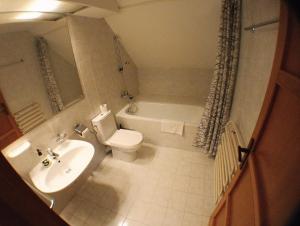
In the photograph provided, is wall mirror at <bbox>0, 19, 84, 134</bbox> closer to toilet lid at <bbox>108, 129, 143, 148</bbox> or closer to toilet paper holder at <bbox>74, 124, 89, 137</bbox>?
toilet paper holder at <bbox>74, 124, 89, 137</bbox>

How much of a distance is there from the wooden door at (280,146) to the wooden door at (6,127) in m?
1.76

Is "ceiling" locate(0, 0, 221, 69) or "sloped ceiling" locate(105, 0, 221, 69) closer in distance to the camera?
"ceiling" locate(0, 0, 221, 69)

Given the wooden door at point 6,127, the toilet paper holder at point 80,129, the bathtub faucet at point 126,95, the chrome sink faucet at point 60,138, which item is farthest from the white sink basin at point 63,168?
the bathtub faucet at point 126,95

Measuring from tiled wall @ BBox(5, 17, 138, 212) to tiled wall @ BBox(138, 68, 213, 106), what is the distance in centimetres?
75

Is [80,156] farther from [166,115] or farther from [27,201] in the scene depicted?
[166,115]

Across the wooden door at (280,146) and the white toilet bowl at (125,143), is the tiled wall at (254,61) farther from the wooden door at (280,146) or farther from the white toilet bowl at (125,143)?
the white toilet bowl at (125,143)

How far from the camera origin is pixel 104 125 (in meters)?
2.23

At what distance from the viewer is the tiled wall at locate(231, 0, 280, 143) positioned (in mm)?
1002

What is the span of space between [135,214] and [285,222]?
164cm

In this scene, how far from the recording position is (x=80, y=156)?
1.62m

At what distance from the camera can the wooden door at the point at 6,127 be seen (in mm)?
1260

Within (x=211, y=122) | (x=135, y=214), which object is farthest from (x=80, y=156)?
(x=211, y=122)

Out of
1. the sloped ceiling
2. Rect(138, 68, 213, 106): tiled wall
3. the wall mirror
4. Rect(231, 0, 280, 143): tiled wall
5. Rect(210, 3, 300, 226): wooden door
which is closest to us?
Rect(210, 3, 300, 226): wooden door

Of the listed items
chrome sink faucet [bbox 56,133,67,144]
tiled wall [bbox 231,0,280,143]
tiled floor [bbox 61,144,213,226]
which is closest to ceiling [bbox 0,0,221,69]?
tiled wall [bbox 231,0,280,143]
